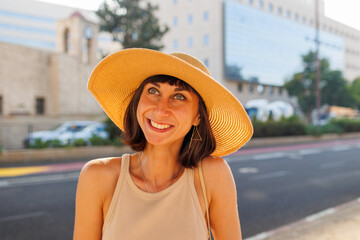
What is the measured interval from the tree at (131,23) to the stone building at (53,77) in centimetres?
649

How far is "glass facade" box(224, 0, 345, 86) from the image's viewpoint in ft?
180

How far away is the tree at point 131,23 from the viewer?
24125 mm

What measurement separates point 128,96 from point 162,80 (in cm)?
39

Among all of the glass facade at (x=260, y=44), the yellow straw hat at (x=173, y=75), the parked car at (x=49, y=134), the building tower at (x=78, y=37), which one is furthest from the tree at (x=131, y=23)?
the glass facade at (x=260, y=44)

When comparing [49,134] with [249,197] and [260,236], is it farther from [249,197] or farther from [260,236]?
[260,236]

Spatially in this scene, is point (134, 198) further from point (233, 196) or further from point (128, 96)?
point (128, 96)

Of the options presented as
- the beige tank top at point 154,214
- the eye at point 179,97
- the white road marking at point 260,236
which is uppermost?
the eye at point 179,97

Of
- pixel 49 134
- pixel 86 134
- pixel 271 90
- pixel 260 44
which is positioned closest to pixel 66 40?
pixel 49 134

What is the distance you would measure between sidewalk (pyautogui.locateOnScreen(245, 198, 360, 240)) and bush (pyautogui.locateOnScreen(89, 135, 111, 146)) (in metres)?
12.7

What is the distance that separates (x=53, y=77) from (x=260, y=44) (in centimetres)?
4341

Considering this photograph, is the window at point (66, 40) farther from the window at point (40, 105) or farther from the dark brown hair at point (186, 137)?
the dark brown hair at point (186, 137)

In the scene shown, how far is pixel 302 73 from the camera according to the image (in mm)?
42062

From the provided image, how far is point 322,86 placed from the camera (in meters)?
41.0

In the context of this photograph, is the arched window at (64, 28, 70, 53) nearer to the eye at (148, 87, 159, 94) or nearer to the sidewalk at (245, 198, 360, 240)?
the sidewalk at (245, 198, 360, 240)
